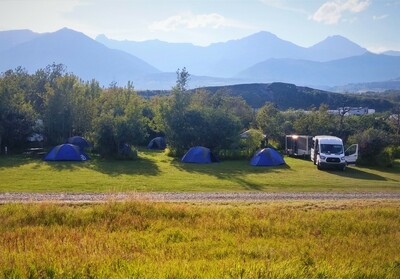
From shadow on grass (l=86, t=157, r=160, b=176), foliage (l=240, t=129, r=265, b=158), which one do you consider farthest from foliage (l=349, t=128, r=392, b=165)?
shadow on grass (l=86, t=157, r=160, b=176)

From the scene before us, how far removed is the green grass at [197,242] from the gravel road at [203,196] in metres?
1.86

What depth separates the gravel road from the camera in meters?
14.0

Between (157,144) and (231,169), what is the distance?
17.4 m

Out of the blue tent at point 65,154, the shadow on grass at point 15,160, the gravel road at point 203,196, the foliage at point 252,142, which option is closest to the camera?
the gravel road at point 203,196

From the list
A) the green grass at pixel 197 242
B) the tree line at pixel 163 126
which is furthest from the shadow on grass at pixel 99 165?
the green grass at pixel 197 242

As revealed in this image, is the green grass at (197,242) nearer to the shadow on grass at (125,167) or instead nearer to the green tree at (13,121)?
the shadow on grass at (125,167)

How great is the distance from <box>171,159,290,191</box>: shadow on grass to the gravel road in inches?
119

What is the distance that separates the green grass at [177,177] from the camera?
17.8 m

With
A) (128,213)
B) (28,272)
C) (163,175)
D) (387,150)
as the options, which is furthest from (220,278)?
(387,150)

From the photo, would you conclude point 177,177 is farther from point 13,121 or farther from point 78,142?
point 13,121

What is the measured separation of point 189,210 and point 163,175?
10506 mm

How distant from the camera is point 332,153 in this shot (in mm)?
25078

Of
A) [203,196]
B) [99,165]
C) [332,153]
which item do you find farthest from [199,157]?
[203,196]

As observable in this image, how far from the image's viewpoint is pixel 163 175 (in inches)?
848
